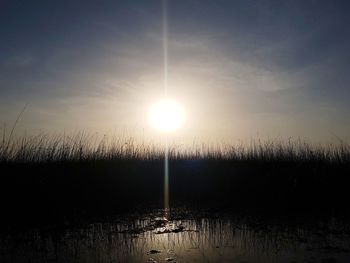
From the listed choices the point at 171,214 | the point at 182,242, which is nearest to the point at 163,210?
the point at 171,214

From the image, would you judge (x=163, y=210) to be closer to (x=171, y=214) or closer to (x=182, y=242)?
(x=171, y=214)

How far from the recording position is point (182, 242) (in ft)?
12.9

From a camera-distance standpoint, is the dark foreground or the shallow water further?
the dark foreground

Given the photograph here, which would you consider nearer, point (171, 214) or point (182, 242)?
point (182, 242)

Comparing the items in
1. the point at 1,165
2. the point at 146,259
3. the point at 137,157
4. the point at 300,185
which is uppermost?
the point at 137,157

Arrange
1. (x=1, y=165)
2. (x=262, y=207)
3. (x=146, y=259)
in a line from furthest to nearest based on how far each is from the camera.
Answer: (x=1, y=165) < (x=262, y=207) < (x=146, y=259)

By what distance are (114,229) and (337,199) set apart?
450 cm

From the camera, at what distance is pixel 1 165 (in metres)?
7.58

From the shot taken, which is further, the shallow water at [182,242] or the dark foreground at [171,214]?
the dark foreground at [171,214]

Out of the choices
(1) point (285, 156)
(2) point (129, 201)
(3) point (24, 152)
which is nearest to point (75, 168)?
(3) point (24, 152)

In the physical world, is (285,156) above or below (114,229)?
above

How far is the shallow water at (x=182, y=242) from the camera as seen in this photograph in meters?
3.40

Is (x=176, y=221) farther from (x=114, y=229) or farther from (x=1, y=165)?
(x=1, y=165)

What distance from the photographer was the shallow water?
11.2 ft
